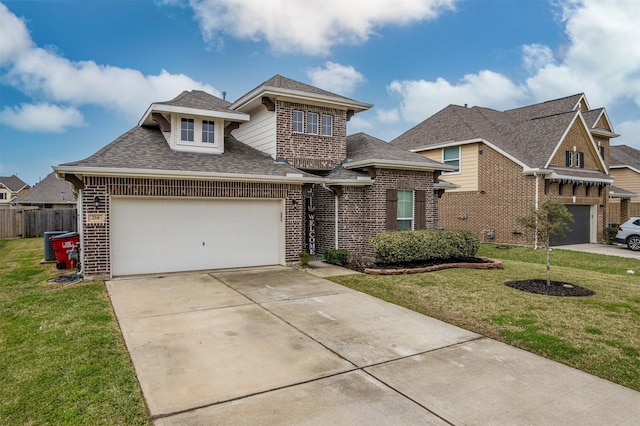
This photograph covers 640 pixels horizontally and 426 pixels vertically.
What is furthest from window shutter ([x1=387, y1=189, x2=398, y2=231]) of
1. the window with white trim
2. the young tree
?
the young tree

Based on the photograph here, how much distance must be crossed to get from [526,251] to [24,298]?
16715 mm

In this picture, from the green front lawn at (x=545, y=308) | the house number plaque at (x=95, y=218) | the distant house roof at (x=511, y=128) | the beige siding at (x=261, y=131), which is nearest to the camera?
the green front lawn at (x=545, y=308)

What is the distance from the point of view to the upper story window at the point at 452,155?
20062 millimetres

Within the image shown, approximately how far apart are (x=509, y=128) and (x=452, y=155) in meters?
3.89

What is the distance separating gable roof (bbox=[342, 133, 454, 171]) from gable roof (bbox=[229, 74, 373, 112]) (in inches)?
57.7

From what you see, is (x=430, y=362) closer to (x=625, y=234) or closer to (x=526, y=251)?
(x=526, y=251)

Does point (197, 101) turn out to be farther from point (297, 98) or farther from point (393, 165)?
point (393, 165)

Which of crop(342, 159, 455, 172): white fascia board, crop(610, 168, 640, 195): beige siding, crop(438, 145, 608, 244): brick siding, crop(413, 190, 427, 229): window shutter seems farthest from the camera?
crop(610, 168, 640, 195): beige siding

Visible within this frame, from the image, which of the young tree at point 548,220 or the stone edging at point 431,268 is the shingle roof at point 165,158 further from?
the young tree at point 548,220

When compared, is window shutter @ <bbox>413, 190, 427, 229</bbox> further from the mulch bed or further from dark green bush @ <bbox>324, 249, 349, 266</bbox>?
the mulch bed

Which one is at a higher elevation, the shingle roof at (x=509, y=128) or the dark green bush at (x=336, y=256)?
the shingle roof at (x=509, y=128)

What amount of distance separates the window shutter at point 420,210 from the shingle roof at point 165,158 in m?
4.59

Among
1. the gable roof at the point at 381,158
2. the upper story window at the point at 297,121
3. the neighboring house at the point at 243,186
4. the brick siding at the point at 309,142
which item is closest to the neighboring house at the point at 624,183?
the gable roof at the point at 381,158

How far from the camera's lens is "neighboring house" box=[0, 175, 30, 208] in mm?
57934
